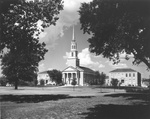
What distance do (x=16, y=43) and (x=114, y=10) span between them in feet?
35.1

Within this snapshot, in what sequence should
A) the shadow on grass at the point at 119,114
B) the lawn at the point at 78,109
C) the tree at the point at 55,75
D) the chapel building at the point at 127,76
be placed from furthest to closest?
1. the chapel building at the point at 127,76
2. the tree at the point at 55,75
3. the lawn at the point at 78,109
4. the shadow on grass at the point at 119,114

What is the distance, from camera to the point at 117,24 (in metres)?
18.6

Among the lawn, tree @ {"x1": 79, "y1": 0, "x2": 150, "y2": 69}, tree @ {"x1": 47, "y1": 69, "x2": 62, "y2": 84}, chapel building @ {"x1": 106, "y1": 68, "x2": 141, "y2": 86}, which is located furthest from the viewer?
chapel building @ {"x1": 106, "y1": 68, "x2": 141, "y2": 86}

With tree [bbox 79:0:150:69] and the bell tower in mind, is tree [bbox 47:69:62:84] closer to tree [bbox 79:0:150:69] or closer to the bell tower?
the bell tower

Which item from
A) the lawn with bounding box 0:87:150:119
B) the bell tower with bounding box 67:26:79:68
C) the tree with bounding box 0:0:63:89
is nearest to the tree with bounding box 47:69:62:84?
the bell tower with bounding box 67:26:79:68

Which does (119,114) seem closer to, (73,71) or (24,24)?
(24,24)

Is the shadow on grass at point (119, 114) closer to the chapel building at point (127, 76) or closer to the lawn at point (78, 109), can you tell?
the lawn at point (78, 109)

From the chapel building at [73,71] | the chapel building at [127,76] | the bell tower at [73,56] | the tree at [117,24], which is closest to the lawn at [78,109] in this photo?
the tree at [117,24]

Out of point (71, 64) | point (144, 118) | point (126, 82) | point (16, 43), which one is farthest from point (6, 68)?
point (126, 82)

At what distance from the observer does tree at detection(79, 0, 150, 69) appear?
16766 mm

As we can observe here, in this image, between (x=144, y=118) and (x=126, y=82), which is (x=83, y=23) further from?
(x=126, y=82)

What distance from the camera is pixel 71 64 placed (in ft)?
447

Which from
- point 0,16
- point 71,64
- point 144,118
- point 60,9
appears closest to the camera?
point 144,118

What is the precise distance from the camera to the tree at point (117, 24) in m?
16.8
